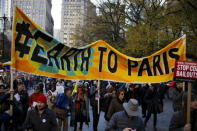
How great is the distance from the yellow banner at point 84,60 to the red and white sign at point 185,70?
1800 millimetres

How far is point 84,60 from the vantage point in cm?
777

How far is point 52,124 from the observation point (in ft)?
21.0

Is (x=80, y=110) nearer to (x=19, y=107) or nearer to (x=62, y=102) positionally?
(x=62, y=102)

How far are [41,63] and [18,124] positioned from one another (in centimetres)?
295

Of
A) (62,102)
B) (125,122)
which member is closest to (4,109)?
(62,102)

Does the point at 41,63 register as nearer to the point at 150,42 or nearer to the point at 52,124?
the point at 52,124

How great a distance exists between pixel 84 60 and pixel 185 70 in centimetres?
256

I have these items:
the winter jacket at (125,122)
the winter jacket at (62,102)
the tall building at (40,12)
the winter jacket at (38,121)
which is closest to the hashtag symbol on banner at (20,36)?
the winter jacket at (38,121)

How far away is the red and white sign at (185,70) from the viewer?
19.1 ft

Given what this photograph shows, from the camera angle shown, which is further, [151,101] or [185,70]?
[151,101]

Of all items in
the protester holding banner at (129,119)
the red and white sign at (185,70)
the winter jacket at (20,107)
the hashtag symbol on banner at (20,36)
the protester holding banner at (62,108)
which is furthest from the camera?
the protester holding banner at (62,108)

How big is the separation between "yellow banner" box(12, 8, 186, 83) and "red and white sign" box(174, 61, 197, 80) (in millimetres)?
1800

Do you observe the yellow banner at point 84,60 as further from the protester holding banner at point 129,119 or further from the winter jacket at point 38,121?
the protester holding banner at point 129,119

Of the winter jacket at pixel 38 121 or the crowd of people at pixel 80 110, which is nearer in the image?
the crowd of people at pixel 80 110
